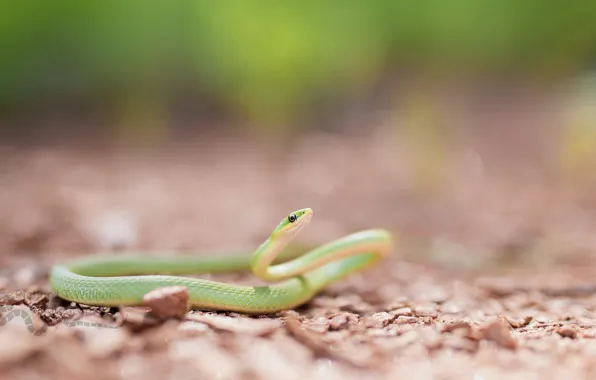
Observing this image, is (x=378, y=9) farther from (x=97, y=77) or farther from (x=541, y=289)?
(x=541, y=289)

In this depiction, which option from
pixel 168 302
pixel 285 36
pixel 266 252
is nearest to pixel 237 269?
pixel 266 252

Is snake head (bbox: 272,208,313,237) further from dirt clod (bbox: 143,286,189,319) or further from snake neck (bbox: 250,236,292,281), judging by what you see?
dirt clod (bbox: 143,286,189,319)

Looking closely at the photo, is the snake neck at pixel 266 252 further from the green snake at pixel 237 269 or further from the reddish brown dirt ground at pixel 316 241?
the reddish brown dirt ground at pixel 316 241

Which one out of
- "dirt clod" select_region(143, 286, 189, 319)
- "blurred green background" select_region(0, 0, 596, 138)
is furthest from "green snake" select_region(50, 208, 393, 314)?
"blurred green background" select_region(0, 0, 596, 138)

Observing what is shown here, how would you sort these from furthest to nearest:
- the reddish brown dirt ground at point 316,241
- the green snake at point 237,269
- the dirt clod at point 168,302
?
the green snake at point 237,269 → the dirt clod at point 168,302 → the reddish brown dirt ground at point 316,241

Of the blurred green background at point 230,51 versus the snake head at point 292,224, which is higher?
the blurred green background at point 230,51

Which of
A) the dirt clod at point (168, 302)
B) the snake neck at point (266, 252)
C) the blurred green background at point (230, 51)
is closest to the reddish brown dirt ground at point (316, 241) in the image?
the dirt clod at point (168, 302)

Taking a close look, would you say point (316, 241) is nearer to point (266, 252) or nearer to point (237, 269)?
point (237, 269)
